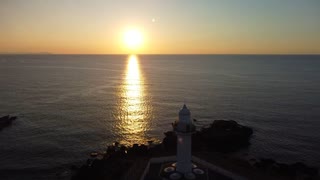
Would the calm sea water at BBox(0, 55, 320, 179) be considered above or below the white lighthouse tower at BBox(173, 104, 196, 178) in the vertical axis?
below

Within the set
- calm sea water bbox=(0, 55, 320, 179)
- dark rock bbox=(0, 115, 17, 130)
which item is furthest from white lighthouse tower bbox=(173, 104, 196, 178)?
dark rock bbox=(0, 115, 17, 130)

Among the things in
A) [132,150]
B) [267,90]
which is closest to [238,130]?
[132,150]

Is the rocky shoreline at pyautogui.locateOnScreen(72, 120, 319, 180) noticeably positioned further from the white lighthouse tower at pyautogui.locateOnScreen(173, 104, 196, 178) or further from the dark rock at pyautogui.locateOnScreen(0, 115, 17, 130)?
the dark rock at pyautogui.locateOnScreen(0, 115, 17, 130)

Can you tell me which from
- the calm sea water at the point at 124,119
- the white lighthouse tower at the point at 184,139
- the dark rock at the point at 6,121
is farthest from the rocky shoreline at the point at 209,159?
the dark rock at the point at 6,121

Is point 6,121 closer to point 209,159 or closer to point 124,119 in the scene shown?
point 124,119

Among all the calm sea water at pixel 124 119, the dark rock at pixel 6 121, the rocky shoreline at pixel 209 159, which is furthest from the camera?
the dark rock at pixel 6 121

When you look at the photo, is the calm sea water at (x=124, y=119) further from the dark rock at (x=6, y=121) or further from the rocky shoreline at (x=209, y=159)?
the rocky shoreline at (x=209, y=159)
